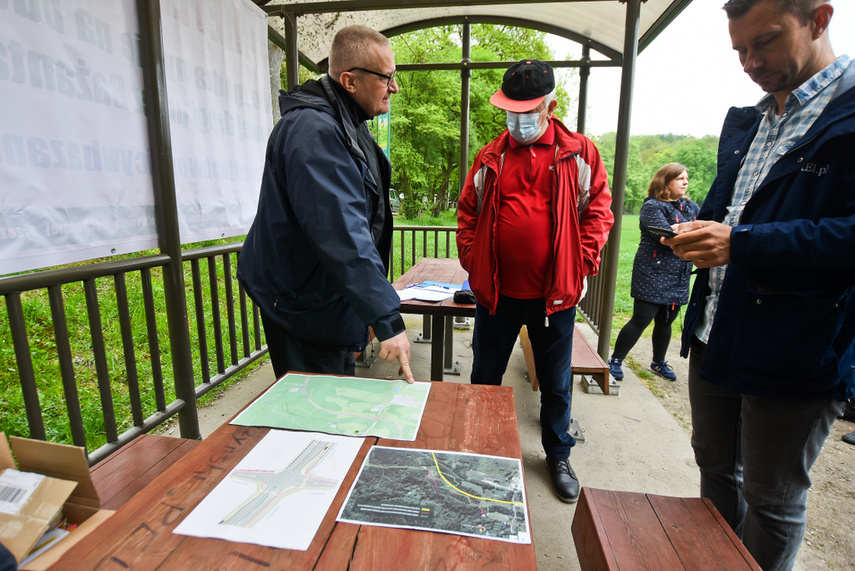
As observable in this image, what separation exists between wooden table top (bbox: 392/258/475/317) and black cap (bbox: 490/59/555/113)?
1104 millimetres

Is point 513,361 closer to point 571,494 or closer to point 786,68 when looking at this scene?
point 571,494

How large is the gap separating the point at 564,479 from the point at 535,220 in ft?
4.57

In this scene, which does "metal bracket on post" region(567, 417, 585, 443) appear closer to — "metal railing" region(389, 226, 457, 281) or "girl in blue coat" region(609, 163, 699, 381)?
"girl in blue coat" region(609, 163, 699, 381)

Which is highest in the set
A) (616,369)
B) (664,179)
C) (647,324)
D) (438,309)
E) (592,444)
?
(664,179)

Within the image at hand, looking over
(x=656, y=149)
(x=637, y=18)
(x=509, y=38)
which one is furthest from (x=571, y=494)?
(x=656, y=149)

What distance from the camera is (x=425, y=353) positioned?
14.8 feet

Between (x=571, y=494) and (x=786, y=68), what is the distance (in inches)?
80.6

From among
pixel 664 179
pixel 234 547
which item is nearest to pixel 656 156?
pixel 664 179

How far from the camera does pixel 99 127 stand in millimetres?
1902

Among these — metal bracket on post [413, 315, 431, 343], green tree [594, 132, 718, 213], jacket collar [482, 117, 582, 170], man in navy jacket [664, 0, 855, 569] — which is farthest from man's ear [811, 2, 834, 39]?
green tree [594, 132, 718, 213]

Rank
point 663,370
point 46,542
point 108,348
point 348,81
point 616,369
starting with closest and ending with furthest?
point 46,542
point 348,81
point 616,369
point 663,370
point 108,348

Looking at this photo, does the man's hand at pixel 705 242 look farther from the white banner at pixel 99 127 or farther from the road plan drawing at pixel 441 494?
the white banner at pixel 99 127

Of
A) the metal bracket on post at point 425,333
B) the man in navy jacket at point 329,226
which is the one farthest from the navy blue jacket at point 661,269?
the man in navy jacket at point 329,226

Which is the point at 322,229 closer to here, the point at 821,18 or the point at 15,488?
the point at 15,488
